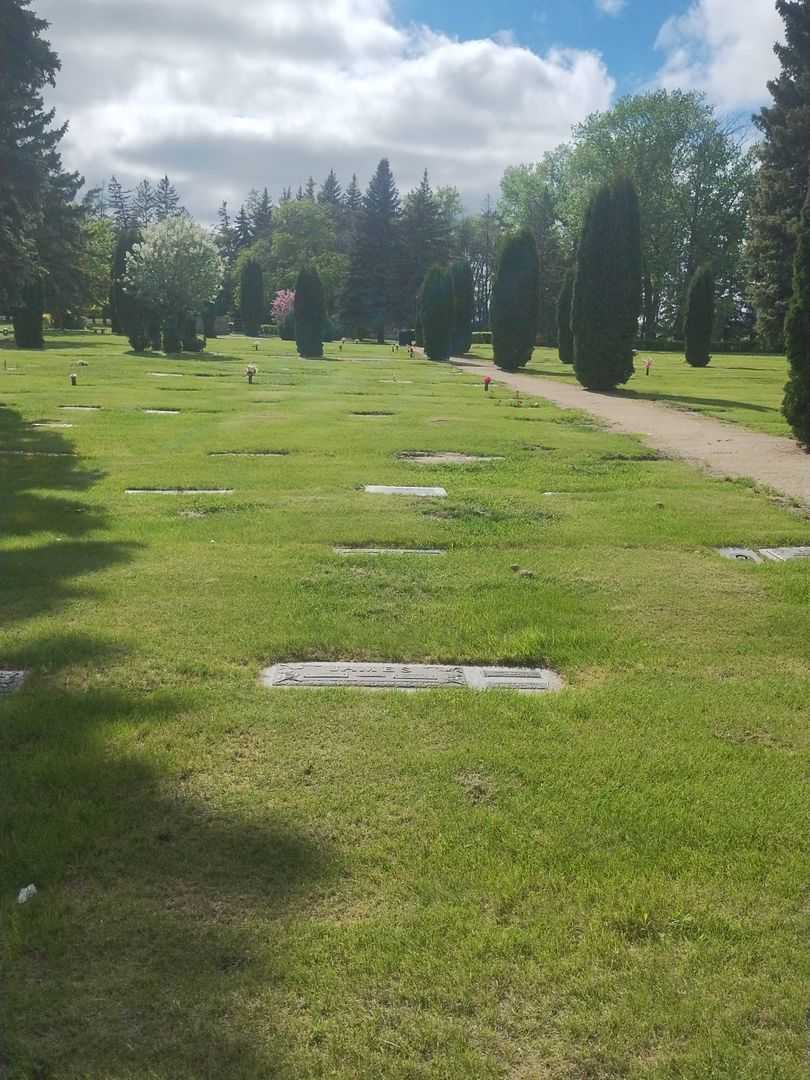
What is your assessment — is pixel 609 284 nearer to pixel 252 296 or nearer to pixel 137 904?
pixel 137 904

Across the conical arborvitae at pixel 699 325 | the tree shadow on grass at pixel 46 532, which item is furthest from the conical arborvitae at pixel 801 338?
the conical arborvitae at pixel 699 325

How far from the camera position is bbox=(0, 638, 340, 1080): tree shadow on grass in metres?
1.83

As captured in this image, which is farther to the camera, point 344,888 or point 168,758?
point 168,758

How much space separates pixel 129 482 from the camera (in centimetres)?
837

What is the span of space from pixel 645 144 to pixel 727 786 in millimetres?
59976

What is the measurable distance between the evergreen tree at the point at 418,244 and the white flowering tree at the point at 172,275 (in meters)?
32.3

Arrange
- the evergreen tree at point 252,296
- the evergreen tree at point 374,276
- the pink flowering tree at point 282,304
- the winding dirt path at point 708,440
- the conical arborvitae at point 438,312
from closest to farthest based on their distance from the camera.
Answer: the winding dirt path at point 708,440, the conical arborvitae at point 438,312, the evergreen tree at point 252,296, the pink flowering tree at point 282,304, the evergreen tree at point 374,276

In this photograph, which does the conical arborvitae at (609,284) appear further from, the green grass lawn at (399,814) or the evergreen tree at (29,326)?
the evergreen tree at (29,326)

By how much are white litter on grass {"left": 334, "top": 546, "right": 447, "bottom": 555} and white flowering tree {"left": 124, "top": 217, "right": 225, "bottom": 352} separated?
105 ft

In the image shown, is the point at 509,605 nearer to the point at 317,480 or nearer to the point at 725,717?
the point at 725,717

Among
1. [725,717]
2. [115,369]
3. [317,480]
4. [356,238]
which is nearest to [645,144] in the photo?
[356,238]

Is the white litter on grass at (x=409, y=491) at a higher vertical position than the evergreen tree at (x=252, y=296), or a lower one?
lower

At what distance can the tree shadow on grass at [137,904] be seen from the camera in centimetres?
183

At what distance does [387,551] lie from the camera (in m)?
6.04
